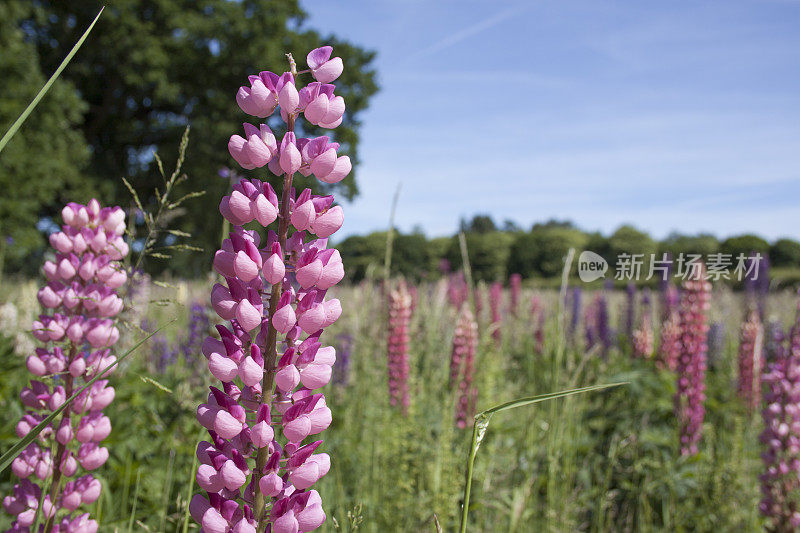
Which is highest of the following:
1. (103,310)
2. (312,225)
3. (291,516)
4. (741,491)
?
(312,225)

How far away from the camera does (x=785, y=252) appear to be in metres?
36.8

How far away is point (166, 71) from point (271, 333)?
22.9 m

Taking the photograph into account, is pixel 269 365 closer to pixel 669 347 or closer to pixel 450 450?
pixel 450 450

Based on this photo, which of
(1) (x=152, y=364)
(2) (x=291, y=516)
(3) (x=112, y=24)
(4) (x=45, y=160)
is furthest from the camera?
(3) (x=112, y=24)

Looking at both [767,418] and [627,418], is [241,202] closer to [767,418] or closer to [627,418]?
[767,418]

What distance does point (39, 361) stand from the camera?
4.53 feet

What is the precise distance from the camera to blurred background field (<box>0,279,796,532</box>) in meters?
2.51

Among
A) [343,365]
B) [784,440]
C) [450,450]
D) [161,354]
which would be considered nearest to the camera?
[450,450]

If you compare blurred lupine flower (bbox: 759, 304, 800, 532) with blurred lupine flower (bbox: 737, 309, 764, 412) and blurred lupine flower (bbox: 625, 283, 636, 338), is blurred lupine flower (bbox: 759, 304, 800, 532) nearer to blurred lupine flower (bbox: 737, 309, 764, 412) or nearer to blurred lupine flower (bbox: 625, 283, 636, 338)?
blurred lupine flower (bbox: 737, 309, 764, 412)

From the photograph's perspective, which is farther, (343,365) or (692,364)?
(343,365)

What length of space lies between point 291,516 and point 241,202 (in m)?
0.50

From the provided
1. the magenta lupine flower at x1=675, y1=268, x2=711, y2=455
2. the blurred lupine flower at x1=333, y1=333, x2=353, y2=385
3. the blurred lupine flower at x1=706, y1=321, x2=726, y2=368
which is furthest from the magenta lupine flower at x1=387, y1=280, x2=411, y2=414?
the blurred lupine flower at x1=706, y1=321, x2=726, y2=368

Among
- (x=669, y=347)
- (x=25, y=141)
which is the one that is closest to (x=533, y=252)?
(x=25, y=141)

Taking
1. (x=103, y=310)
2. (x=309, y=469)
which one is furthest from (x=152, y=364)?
(x=309, y=469)
